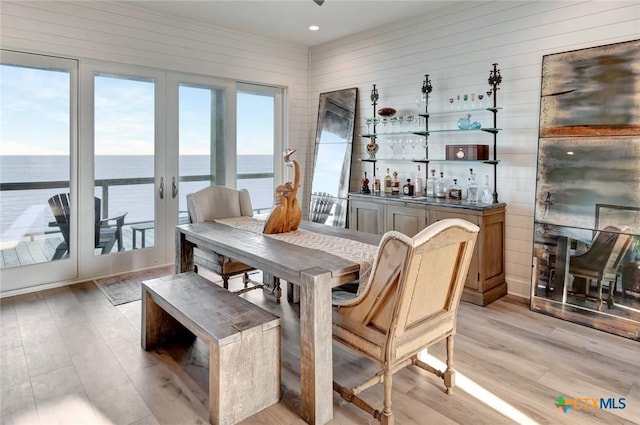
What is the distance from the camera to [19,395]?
228 centimetres

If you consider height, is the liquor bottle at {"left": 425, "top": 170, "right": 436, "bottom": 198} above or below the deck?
above

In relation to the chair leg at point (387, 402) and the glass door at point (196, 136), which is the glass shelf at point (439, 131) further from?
the chair leg at point (387, 402)

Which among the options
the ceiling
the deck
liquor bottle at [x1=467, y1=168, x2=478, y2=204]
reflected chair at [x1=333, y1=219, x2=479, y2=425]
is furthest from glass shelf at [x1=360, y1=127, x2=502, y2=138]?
the deck

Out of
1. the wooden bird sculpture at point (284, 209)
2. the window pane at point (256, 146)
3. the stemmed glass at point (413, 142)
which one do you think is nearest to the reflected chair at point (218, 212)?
the wooden bird sculpture at point (284, 209)

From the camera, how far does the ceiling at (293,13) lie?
4312 millimetres

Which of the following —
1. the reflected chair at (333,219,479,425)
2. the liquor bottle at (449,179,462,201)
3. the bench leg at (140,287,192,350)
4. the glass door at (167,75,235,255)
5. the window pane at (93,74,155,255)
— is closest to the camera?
the reflected chair at (333,219,479,425)

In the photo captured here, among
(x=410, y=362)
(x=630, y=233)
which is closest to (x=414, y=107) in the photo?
(x=630, y=233)

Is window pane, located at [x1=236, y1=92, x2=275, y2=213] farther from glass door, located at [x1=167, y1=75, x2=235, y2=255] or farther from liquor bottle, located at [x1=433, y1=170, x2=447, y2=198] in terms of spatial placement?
liquor bottle, located at [x1=433, y1=170, x2=447, y2=198]

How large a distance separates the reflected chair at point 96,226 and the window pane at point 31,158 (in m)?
0.03

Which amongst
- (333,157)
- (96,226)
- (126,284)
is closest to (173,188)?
(96,226)

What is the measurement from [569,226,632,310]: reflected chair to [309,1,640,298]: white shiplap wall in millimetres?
560

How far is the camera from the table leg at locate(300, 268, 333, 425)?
78.6 inches

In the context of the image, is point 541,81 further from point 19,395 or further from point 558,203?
point 19,395

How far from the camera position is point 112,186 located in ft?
14.7
